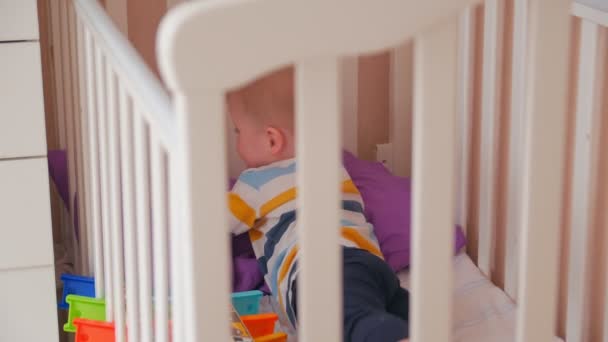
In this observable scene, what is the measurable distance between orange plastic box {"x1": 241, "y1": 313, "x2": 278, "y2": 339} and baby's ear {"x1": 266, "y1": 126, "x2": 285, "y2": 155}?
1.45ft

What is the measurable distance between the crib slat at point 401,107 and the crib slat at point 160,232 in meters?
1.33

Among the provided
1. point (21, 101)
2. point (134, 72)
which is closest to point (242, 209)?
point (21, 101)

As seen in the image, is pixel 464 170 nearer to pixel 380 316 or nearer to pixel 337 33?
pixel 380 316

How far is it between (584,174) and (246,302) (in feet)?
2.01

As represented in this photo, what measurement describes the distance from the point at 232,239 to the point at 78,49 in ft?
1.65

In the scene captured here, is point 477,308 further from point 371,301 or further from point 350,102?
point 350,102

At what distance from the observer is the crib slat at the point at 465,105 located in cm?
223

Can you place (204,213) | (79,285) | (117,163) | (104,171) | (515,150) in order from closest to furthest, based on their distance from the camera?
1. (204,213)
2. (117,163)
3. (104,171)
4. (79,285)
5. (515,150)

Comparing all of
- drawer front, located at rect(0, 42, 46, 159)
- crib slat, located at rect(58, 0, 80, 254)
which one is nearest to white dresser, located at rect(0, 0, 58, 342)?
drawer front, located at rect(0, 42, 46, 159)

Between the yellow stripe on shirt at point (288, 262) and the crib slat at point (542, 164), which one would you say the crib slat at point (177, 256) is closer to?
the crib slat at point (542, 164)

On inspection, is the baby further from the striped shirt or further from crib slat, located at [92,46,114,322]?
crib slat, located at [92,46,114,322]

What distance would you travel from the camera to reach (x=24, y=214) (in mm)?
1769

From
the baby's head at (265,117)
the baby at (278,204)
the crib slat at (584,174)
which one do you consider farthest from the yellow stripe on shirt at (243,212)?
the crib slat at (584,174)

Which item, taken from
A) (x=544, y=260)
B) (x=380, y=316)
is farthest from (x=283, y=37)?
(x=380, y=316)
